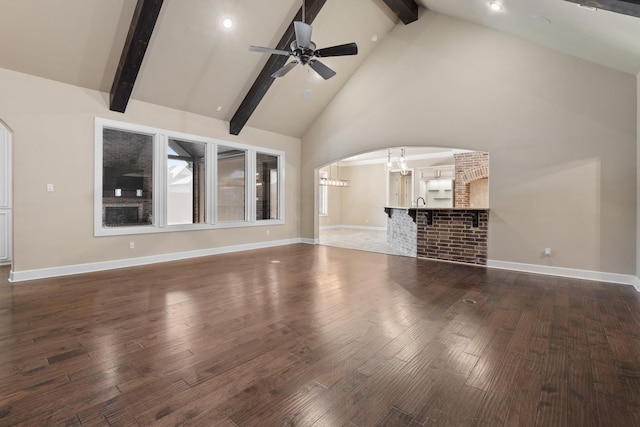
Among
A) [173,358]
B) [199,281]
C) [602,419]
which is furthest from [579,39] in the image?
[199,281]

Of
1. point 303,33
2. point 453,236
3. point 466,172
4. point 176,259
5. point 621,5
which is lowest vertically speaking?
point 176,259

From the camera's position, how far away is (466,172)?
869cm

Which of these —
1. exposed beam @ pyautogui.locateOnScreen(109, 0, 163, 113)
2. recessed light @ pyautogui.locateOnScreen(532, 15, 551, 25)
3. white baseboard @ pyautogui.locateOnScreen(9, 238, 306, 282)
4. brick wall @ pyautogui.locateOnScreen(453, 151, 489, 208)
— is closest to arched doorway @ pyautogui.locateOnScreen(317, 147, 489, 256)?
brick wall @ pyautogui.locateOnScreen(453, 151, 489, 208)

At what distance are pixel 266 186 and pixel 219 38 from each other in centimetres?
377

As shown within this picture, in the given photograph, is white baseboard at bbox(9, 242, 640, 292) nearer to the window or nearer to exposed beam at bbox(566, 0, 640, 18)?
the window

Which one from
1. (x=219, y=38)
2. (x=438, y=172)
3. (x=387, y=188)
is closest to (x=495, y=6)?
(x=219, y=38)

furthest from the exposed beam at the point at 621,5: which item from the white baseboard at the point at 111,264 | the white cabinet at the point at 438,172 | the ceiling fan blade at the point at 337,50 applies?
the white cabinet at the point at 438,172

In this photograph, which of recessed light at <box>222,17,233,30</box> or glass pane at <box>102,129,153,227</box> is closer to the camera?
recessed light at <box>222,17,233,30</box>

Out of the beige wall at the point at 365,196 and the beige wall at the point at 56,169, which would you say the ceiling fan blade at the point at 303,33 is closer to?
the beige wall at the point at 56,169

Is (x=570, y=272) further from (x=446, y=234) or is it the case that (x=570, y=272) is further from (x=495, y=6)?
(x=495, y=6)

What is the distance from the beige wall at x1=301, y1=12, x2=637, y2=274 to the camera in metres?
4.46

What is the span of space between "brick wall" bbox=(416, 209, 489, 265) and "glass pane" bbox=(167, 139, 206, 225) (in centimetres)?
492

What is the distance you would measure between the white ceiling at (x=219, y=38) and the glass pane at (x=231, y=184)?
93 centimetres

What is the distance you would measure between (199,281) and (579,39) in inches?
247
